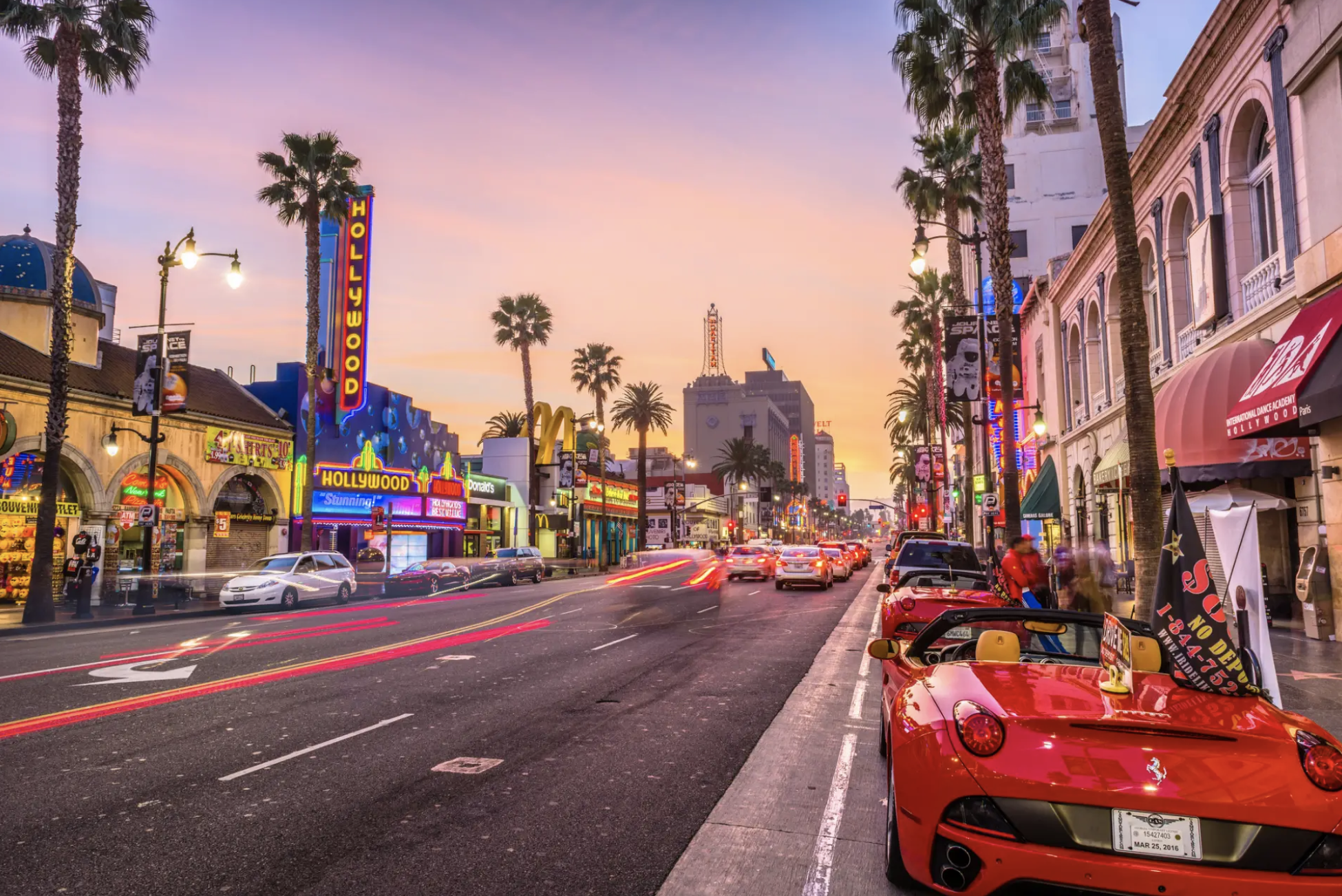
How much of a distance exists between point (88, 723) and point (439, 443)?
40.1 m

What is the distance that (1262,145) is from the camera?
16.1 metres

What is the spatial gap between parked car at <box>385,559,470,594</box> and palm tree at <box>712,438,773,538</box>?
76.1 meters

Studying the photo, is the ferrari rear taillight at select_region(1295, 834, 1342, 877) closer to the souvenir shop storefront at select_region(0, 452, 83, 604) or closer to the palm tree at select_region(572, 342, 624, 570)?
the souvenir shop storefront at select_region(0, 452, 83, 604)

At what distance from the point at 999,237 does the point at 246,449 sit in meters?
28.1

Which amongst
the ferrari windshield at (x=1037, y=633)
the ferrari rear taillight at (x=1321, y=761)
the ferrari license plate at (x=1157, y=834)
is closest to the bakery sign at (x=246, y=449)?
the ferrari windshield at (x=1037, y=633)

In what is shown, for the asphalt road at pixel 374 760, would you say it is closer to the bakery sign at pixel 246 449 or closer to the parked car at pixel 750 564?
the bakery sign at pixel 246 449

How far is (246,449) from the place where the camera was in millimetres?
33281

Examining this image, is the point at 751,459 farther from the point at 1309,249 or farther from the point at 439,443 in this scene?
the point at 1309,249

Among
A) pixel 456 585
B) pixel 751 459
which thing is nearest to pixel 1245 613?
pixel 456 585

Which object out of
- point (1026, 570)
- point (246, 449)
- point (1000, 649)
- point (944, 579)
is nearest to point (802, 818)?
point (1000, 649)

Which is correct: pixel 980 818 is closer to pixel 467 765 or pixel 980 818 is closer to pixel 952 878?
pixel 952 878

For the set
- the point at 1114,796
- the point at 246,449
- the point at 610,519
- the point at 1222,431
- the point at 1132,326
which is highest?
the point at 246,449

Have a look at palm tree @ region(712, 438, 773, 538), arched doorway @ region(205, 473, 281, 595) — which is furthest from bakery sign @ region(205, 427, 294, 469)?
palm tree @ region(712, 438, 773, 538)

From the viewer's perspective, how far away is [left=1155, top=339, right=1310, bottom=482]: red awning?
14352 millimetres
